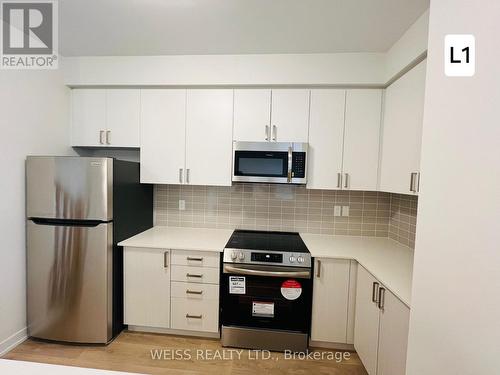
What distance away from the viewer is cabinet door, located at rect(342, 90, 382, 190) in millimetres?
2254

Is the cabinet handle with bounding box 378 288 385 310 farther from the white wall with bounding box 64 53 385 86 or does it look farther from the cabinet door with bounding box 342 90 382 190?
the white wall with bounding box 64 53 385 86

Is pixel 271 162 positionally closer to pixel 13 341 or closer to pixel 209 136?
pixel 209 136

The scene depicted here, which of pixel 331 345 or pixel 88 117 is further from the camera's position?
pixel 88 117

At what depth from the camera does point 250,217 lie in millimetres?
2719

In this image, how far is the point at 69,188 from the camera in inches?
77.8

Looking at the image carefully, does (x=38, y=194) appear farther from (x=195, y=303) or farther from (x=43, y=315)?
(x=195, y=303)

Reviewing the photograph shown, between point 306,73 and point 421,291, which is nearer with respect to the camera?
point 421,291

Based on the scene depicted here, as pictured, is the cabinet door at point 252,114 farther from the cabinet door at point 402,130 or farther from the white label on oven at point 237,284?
the white label on oven at point 237,284

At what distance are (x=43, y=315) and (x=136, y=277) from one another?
31.1 inches

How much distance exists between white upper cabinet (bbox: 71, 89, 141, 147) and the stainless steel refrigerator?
512 mm

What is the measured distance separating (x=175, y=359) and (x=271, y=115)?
7.34ft

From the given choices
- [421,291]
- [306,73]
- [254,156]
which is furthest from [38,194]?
[421,291]

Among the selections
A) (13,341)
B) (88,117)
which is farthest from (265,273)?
(88,117)

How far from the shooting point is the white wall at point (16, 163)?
191 centimetres
